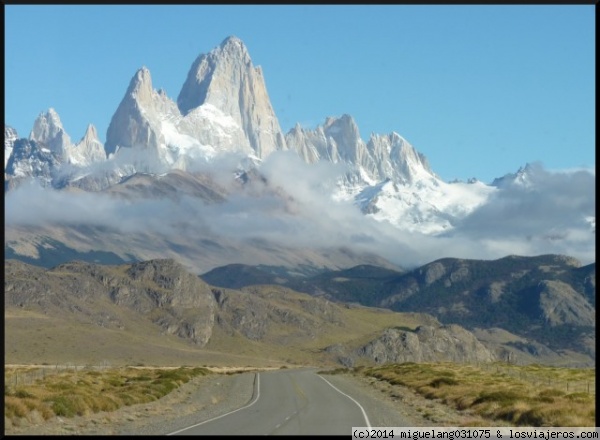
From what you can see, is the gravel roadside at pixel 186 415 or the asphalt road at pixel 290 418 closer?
the asphalt road at pixel 290 418

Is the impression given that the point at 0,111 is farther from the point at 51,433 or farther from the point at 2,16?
the point at 51,433

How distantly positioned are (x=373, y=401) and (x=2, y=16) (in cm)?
5147

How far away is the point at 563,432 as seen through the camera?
35531 mm

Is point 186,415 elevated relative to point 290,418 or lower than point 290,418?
lower

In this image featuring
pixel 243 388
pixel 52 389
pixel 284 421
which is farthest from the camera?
pixel 243 388

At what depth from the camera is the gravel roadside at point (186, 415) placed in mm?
40344

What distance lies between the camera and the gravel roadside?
40344mm

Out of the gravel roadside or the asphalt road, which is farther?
the gravel roadside

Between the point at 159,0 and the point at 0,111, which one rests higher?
the point at 159,0

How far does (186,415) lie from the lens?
2069 inches

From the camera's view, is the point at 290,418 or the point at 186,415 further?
the point at 186,415

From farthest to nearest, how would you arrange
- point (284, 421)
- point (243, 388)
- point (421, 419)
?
point (243, 388)
point (421, 419)
point (284, 421)

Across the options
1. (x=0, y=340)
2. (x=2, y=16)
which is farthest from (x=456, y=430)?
(x=2, y=16)

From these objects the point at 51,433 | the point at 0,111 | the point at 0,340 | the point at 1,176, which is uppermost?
the point at 0,111
